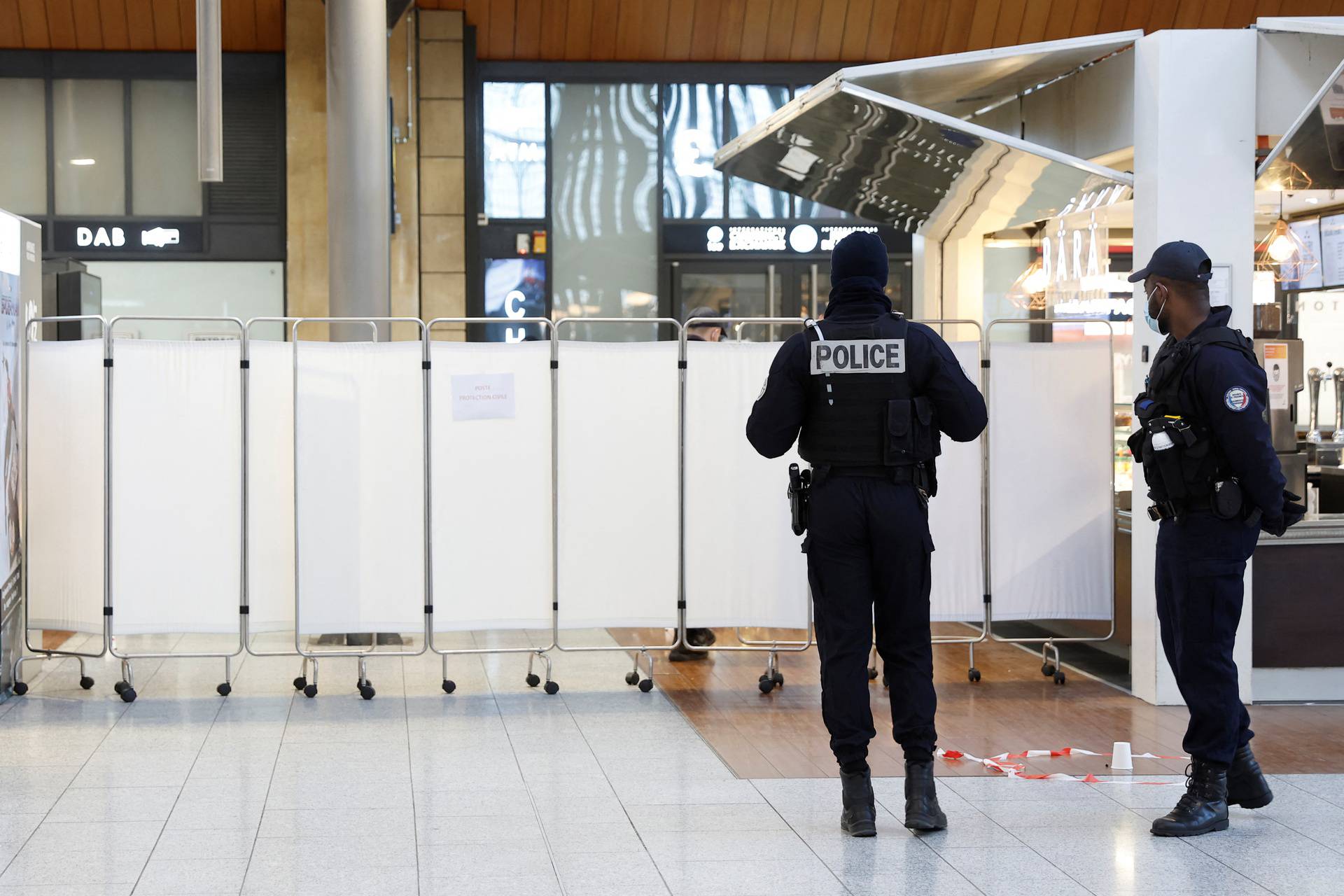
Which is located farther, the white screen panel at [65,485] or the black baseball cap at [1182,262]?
the white screen panel at [65,485]

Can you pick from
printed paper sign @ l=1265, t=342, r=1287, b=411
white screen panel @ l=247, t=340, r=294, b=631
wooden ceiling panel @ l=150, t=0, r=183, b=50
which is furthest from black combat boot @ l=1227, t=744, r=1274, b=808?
wooden ceiling panel @ l=150, t=0, r=183, b=50

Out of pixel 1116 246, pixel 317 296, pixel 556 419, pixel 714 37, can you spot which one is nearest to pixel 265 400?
pixel 556 419

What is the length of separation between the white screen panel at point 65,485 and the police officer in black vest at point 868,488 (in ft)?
12.9

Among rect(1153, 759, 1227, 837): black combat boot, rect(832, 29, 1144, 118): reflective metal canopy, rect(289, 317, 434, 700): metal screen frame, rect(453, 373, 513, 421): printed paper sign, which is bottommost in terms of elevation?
rect(1153, 759, 1227, 837): black combat boot

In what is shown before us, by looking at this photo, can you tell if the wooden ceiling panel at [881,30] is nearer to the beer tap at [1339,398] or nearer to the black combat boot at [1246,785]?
the beer tap at [1339,398]

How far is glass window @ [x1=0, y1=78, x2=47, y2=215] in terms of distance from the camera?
14.1m

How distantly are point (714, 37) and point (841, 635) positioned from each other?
1087 cm

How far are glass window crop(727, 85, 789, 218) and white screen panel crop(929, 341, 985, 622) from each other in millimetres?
7555

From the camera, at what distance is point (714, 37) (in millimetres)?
14461

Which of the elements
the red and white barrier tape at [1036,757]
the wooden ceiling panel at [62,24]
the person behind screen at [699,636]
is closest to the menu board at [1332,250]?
the person behind screen at [699,636]

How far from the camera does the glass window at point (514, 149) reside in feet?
47.5

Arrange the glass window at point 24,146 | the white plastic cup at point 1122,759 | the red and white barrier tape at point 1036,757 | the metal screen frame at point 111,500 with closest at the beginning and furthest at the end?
1. the red and white barrier tape at point 1036,757
2. the white plastic cup at point 1122,759
3. the metal screen frame at point 111,500
4. the glass window at point 24,146

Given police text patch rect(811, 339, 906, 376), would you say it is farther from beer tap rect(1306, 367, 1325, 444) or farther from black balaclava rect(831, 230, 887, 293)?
beer tap rect(1306, 367, 1325, 444)

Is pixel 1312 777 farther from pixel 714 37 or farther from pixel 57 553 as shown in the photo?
pixel 714 37
